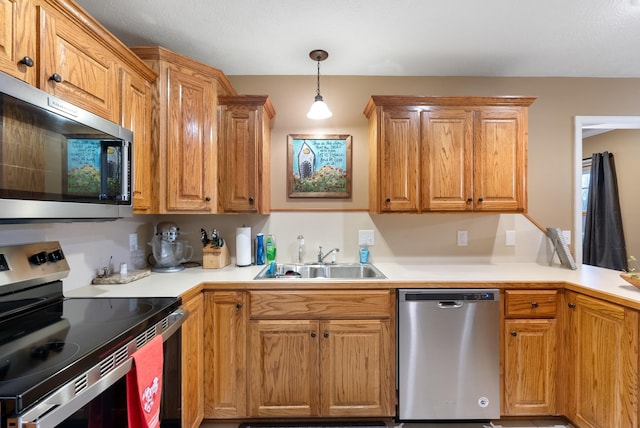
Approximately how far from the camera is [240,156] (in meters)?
2.09

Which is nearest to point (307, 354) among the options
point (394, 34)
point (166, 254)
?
point (166, 254)

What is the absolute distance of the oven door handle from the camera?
684 millimetres

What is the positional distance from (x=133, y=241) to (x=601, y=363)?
9.58 feet

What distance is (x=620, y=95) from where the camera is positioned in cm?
243

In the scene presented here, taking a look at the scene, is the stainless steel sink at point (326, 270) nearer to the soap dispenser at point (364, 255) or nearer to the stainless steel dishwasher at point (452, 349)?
the soap dispenser at point (364, 255)

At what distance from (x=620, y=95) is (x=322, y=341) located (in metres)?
3.11

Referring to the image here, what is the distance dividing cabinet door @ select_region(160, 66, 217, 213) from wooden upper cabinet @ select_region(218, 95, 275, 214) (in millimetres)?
108

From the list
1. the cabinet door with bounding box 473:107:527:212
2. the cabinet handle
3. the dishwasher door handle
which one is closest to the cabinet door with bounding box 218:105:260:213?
the cabinet handle

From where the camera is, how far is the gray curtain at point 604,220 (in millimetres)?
3123

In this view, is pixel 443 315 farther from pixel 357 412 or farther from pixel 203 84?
pixel 203 84

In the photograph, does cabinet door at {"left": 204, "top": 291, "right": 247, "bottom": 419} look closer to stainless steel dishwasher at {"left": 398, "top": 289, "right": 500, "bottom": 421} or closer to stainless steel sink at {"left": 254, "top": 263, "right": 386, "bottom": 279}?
stainless steel sink at {"left": 254, "top": 263, "right": 386, "bottom": 279}

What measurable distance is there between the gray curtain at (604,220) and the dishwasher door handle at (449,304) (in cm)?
267

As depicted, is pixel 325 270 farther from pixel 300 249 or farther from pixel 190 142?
pixel 190 142

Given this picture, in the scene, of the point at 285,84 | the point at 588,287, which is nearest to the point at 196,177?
the point at 285,84
